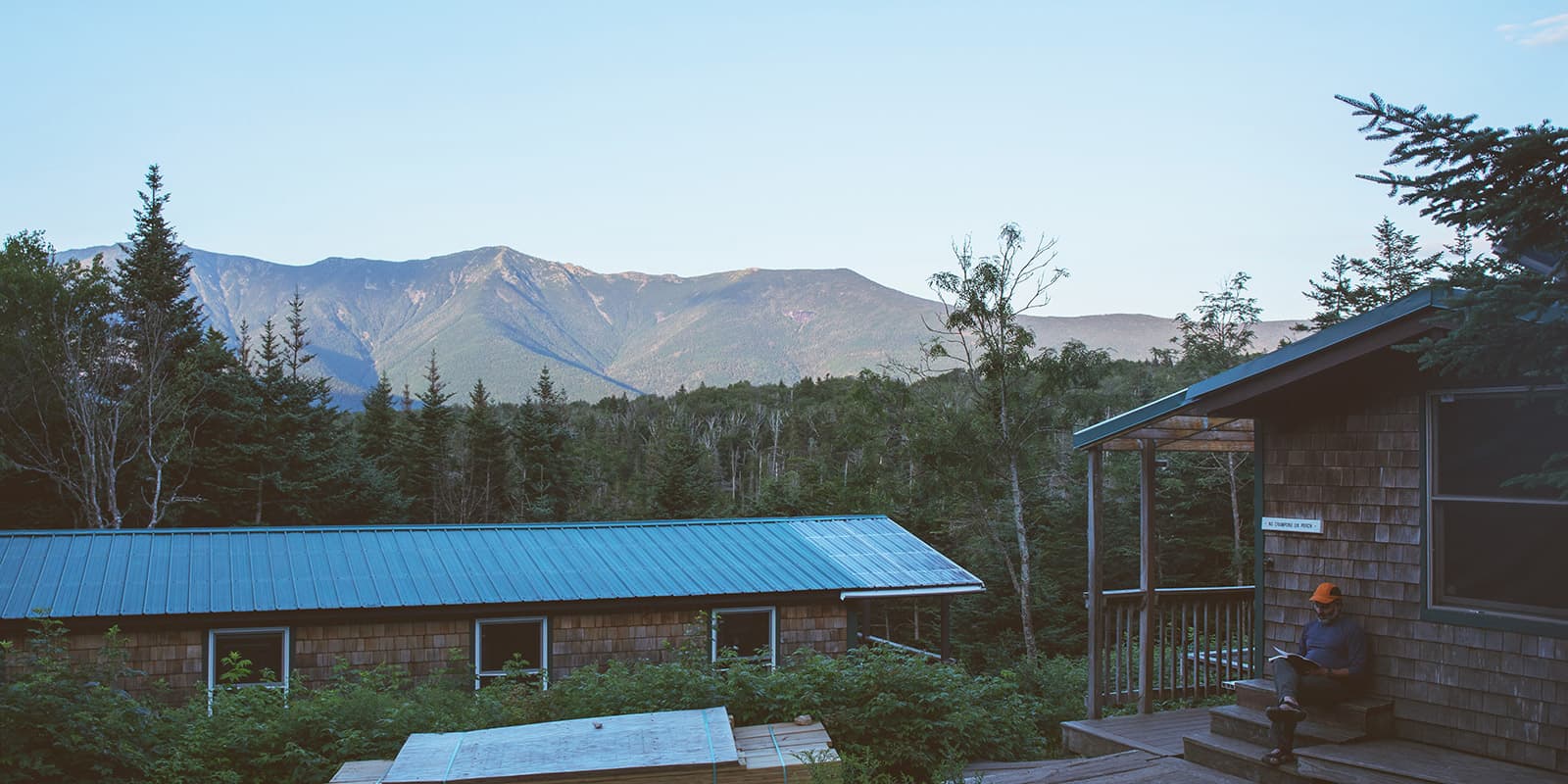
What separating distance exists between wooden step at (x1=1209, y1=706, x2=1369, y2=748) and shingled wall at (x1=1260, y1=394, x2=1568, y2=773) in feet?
1.49

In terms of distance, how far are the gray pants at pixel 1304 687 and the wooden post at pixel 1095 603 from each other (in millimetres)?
1829

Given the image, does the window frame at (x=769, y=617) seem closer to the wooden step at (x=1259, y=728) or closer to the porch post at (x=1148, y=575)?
the porch post at (x=1148, y=575)

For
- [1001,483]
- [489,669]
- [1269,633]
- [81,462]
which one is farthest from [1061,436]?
[81,462]

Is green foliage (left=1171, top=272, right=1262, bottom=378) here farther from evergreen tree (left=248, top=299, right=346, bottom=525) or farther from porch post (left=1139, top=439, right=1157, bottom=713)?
evergreen tree (left=248, top=299, right=346, bottom=525)

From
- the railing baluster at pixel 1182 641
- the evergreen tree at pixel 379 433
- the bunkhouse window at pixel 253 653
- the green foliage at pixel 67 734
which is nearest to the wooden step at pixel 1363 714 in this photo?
the railing baluster at pixel 1182 641

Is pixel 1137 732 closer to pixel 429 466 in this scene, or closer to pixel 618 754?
pixel 618 754

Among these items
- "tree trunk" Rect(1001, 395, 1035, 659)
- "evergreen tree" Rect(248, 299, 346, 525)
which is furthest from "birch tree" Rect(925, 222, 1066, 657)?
"evergreen tree" Rect(248, 299, 346, 525)

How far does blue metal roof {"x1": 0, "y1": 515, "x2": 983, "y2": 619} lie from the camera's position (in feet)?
39.9

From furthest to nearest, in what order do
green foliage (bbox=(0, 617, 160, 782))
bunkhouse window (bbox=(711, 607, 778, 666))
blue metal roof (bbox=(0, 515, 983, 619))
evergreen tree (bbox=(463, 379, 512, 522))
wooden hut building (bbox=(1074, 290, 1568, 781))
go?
evergreen tree (bbox=(463, 379, 512, 522)) → bunkhouse window (bbox=(711, 607, 778, 666)) → blue metal roof (bbox=(0, 515, 983, 619)) → wooden hut building (bbox=(1074, 290, 1568, 781)) → green foliage (bbox=(0, 617, 160, 782))

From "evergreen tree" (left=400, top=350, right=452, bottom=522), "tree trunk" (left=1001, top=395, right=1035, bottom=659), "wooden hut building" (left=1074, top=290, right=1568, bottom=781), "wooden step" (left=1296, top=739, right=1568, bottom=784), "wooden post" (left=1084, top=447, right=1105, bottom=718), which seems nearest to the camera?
"wooden step" (left=1296, top=739, right=1568, bottom=784)

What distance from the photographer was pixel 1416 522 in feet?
21.6

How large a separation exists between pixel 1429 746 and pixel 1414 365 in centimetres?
242

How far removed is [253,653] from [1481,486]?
13.0 meters

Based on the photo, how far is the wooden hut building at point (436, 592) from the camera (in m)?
12.0
